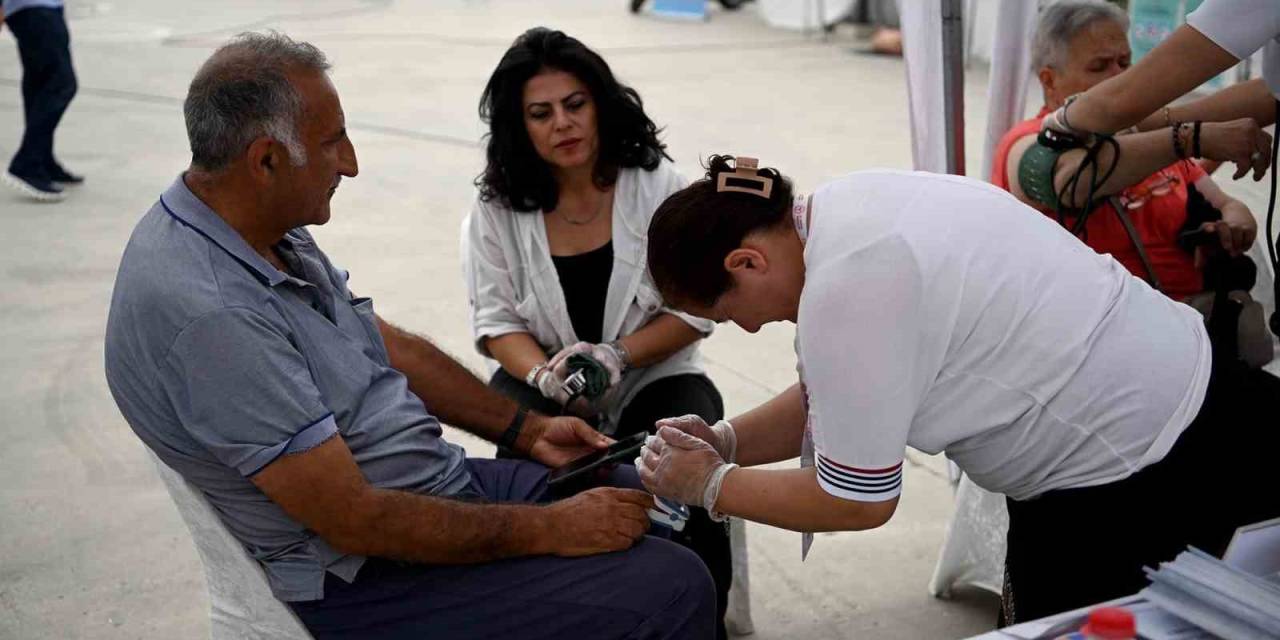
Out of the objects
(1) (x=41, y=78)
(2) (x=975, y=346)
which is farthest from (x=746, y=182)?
(1) (x=41, y=78)

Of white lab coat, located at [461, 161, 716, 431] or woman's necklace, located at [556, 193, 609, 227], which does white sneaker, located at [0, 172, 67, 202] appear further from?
woman's necklace, located at [556, 193, 609, 227]

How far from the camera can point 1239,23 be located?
→ 221 centimetres

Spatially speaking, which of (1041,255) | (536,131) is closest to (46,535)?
(536,131)

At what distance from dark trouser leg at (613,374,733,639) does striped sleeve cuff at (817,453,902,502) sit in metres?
0.85

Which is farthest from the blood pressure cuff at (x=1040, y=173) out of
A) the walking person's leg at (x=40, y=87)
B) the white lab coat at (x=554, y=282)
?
the walking person's leg at (x=40, y=87)

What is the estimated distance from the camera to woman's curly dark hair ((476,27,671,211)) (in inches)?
116

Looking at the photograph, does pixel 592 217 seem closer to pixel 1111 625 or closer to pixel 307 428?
pixel 307 428

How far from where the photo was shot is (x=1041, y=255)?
180cm

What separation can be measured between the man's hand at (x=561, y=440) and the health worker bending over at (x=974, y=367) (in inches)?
24.1

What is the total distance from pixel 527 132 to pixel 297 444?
127 centimetres

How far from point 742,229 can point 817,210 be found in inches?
4.2

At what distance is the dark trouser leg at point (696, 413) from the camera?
2.64 m

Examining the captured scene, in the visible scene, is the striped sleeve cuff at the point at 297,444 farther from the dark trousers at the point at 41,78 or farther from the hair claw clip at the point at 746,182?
the dark trousers at the point at 41,78

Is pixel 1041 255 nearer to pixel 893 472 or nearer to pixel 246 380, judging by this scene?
pixel 893 472
